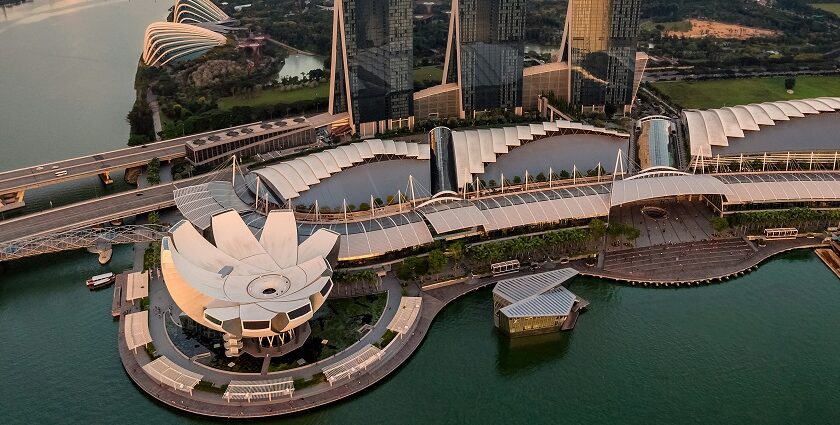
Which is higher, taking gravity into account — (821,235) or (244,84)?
(244,84)

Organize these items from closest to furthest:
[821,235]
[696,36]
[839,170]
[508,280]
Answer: [508,280]
[821,235]
[839,170]
[696,36]

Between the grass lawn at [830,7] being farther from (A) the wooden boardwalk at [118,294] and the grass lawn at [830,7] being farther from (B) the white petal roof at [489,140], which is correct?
(A) the wooden boardwalk at [118,294]

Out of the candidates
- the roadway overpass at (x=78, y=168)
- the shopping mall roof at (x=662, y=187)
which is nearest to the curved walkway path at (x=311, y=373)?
the shopping mall roof at (x=662, y=187)

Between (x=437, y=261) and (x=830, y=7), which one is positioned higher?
(x=830, y=7)

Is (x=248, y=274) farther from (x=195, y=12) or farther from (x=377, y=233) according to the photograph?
(x=195, y=12)

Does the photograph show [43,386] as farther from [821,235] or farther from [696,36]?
[696,36]

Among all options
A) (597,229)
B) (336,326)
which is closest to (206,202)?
(336,326)

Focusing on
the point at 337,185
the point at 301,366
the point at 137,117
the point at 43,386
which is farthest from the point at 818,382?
the point at 137,117
